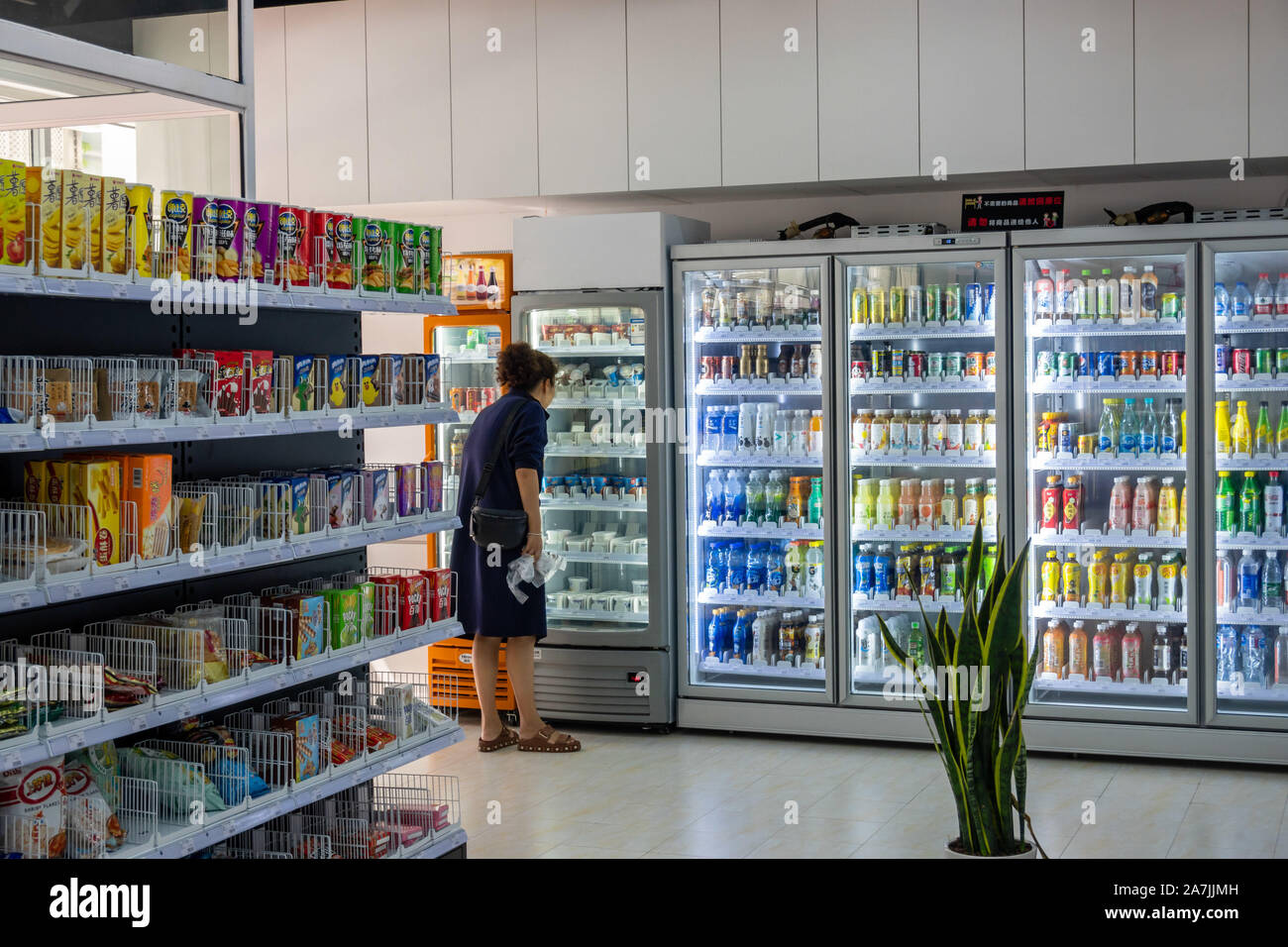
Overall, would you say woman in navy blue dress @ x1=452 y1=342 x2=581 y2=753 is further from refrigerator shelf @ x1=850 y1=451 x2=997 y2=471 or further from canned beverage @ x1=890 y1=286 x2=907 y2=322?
canned beverage @ x1=890 y1=286 x2=907 y2=322

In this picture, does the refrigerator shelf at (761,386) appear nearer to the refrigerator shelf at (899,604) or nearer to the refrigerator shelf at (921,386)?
the refrigerator shelf at (921,386)

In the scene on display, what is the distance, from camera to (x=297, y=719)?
3.86 meters

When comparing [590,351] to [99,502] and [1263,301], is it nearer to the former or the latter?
[1263,301]

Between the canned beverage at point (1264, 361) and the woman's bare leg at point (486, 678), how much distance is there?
3587 mm

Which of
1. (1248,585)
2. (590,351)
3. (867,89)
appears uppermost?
(867,89)

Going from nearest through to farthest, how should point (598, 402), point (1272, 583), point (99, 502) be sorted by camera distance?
point (99, 502) → point (1272, 583) → point (598, 402)

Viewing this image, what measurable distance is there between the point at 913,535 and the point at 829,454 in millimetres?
544

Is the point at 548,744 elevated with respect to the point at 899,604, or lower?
lower

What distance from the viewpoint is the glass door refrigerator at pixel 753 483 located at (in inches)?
263

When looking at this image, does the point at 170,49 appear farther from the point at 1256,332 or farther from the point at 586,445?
the point at 1256,332

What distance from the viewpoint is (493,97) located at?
7.16m

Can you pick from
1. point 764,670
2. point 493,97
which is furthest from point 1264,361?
point 493,97

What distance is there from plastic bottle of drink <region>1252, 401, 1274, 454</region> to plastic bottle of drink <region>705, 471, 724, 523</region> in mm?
2447

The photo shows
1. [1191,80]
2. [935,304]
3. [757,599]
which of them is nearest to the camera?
[1191,80]
